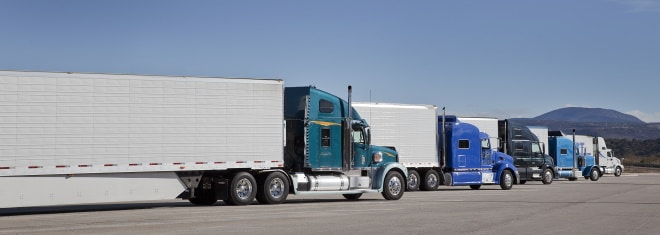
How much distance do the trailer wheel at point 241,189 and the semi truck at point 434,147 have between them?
26.9 ft

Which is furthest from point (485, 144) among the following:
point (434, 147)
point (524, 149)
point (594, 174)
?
point (594, 174)

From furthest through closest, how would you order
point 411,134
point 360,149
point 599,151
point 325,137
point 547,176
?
point 599,151 → point 547,176 → point 411,134 → point 360,149 → point 325,137

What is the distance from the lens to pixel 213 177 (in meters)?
24.7

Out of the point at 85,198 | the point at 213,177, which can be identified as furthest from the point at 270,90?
the point at 85,198

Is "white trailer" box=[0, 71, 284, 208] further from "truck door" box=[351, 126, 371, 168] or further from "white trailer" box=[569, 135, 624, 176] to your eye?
"white trailer" box=[569, 135, 624, 176]

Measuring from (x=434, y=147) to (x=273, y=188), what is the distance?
11.0 m

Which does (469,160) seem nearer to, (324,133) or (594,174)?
(324,133)

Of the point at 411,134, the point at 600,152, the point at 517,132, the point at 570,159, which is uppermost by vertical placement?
the point at 517,132

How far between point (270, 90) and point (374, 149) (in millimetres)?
4909

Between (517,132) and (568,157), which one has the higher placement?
(517,132)

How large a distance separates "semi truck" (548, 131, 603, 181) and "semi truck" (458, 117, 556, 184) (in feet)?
18.1

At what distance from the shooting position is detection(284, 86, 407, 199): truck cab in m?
26.5

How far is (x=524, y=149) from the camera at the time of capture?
4381 centimetres

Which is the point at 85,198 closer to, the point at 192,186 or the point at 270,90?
the point at 192,186
